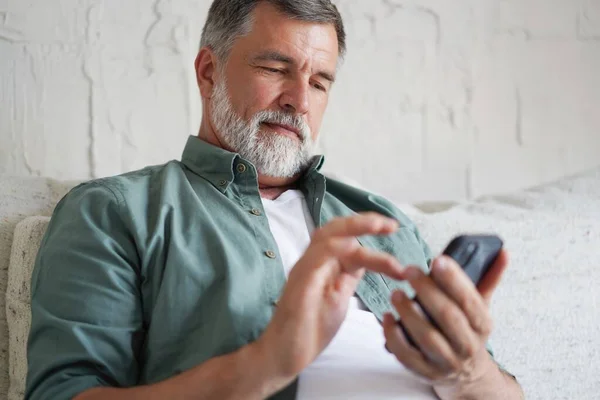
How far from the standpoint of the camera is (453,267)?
2.53ft

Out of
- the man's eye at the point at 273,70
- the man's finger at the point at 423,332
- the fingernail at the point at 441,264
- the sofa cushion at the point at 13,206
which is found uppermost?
the man's eye at the point at 273,70

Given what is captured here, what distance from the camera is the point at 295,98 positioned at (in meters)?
1.28

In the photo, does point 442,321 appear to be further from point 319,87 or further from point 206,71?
point 206,71

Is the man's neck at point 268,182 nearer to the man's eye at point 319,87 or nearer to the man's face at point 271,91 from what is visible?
the man's face at point 271,91

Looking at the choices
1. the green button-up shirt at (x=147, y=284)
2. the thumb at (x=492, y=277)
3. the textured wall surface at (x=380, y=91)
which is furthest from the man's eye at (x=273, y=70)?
the thumb at (x=492, y=277)

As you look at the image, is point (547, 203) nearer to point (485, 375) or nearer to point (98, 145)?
point (485, 375)

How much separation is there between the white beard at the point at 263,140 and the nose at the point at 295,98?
0.04 feet

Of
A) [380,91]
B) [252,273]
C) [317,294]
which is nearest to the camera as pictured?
[317,294]

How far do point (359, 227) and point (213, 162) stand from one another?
527 millimetres

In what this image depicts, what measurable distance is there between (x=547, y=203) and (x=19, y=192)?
1.04 meters

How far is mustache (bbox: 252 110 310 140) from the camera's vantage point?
→ 128 centimetres

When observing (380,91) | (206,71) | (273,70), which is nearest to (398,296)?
(273,70)

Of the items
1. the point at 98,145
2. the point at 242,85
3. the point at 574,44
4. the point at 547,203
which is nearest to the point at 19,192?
the point at 98,145

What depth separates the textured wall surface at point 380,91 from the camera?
1611 mm
